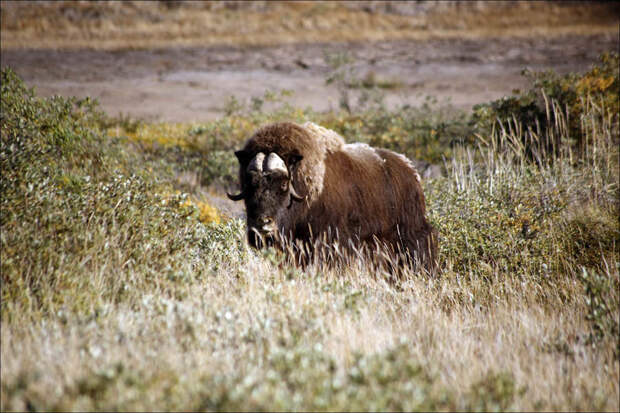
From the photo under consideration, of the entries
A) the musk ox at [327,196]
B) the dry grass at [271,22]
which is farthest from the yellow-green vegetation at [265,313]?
the dry grass at [271,22]

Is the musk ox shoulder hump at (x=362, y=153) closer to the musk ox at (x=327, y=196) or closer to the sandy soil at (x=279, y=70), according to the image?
the musk ox at (x=327, y=196)

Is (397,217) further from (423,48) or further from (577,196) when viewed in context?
(423,48)

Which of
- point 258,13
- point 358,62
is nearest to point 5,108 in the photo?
point 358,62

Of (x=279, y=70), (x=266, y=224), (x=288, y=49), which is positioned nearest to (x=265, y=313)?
(x=266, y=224)

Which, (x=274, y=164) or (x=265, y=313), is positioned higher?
(x=274, y=164)

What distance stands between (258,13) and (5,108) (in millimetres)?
37103

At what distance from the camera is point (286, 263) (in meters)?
5.68

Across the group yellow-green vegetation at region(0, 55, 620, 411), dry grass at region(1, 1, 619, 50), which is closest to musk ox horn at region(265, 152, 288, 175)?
yellow-green vegetation at region(0, 55, 620, 411)

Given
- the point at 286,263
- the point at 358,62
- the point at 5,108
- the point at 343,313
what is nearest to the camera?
the point at 343,313

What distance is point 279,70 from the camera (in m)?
27.9

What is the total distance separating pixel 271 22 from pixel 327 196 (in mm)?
37785

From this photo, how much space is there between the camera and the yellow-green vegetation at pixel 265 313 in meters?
3.11

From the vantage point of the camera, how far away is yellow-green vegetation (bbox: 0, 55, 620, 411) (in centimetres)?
311

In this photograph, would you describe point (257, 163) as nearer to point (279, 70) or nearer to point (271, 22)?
point (279, 70)
